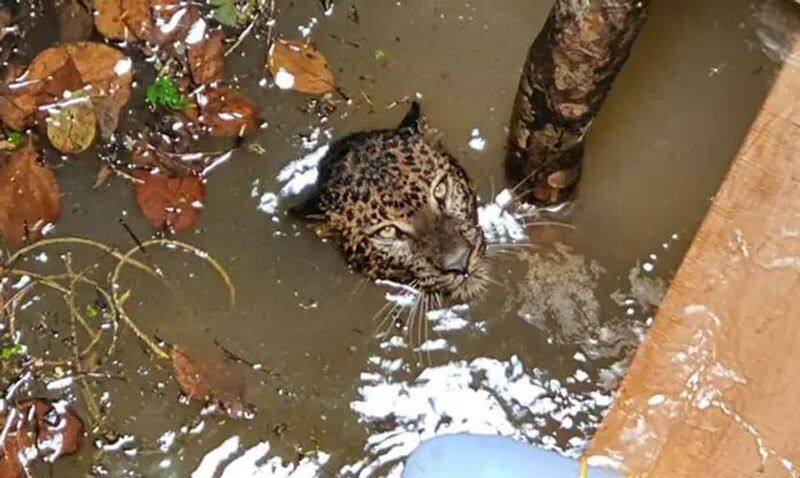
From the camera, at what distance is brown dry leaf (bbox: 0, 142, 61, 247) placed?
3283 millimetres

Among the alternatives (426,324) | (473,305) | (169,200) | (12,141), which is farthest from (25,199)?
(473,305)

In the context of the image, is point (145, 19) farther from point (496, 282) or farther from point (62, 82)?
point (496, 282)

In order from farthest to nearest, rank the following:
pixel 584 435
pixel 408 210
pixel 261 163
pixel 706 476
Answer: pixel 261 163
pixel 584 435
pixel 408 210
pixel 706 476

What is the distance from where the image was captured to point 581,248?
127 inches

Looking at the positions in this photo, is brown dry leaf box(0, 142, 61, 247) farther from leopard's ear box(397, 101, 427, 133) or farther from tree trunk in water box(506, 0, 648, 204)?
tree trunk in water box(506, 0, 648, 204)

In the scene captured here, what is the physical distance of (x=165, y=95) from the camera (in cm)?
334

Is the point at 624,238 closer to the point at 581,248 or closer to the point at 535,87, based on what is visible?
the point at 581,248

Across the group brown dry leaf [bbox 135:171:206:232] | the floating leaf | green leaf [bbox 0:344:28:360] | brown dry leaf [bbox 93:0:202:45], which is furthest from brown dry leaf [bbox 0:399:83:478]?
brown dry leaf [bbox 93:0:202:45]

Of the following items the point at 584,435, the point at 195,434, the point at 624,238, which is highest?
the point at 624,238

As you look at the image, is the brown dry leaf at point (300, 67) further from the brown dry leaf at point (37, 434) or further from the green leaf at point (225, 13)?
the brown dry leaf at point (37, 434)

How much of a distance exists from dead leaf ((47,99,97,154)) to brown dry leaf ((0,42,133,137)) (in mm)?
41

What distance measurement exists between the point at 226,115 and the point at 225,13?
35cm

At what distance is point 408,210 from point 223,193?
706 millimetres

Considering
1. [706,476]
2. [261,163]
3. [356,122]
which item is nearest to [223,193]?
[261,163]
